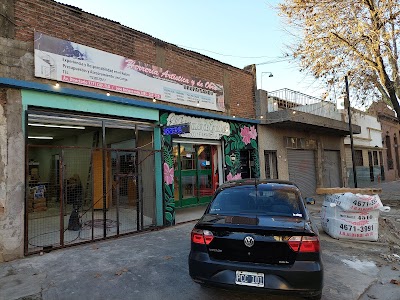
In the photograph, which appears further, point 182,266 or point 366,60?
point 366,60

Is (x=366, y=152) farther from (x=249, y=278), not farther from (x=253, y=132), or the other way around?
(x=249, y=278)

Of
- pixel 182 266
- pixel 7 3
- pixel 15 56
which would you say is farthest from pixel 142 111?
pixel 182 266

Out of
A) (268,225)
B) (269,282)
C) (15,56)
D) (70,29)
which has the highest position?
(70,29)

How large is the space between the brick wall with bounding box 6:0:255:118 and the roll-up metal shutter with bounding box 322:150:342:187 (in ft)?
27.4

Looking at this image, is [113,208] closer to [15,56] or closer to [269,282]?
[15,56]

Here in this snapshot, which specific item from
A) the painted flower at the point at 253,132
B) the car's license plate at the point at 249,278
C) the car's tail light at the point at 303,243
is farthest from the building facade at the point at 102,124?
the car's tail light at the point at 303,243

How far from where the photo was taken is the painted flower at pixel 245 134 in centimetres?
1195

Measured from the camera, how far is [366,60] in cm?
1125

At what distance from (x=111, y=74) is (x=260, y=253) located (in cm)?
625

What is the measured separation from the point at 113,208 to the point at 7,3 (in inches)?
208

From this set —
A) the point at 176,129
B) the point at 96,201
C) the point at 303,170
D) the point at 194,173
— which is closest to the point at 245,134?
the point at 194,173

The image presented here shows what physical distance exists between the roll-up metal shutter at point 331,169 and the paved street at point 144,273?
11413 mm

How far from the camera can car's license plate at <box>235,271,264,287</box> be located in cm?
317

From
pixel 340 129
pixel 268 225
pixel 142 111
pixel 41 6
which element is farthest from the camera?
pixel 340 129
